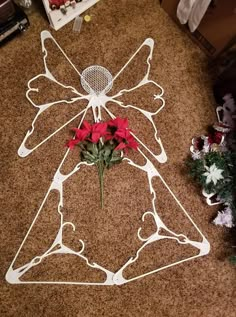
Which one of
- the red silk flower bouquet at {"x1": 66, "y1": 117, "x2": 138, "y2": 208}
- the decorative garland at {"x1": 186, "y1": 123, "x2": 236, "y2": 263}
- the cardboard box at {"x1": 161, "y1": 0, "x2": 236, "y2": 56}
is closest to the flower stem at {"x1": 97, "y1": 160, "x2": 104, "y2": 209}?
the red silk flower bouquet at {"x1": 66, "y1": 117, "x2": 138, "y2": 208}

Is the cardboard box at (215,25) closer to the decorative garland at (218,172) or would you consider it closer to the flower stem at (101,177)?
the decorative garland at (218,172)

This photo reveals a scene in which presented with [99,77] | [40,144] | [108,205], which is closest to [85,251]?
[108,205]

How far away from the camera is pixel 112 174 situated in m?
1.41

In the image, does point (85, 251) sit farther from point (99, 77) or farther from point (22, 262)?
point (99, 77)

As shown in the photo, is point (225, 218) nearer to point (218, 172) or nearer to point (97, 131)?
point (218, 172)

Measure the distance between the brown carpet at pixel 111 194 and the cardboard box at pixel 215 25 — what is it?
0.17ft

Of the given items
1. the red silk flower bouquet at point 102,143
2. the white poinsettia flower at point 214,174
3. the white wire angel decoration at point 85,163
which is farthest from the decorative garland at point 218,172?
the red silk flower bouquet at point 102,143

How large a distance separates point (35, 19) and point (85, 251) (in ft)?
2.80

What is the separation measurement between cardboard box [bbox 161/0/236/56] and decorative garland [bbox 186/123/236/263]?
0.30 m

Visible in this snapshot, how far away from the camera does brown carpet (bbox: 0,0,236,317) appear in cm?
132

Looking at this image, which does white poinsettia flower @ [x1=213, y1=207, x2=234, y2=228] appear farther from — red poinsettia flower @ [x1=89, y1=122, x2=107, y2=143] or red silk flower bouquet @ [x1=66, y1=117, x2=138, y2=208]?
red poinsettia flower @ [x1=89, y1=122, x2=107, y2=143]

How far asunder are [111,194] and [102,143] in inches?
6.9

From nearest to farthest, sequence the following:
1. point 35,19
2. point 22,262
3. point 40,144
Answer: point 22,262, point 40,144, point 35,19


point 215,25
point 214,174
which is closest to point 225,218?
point 214,174
